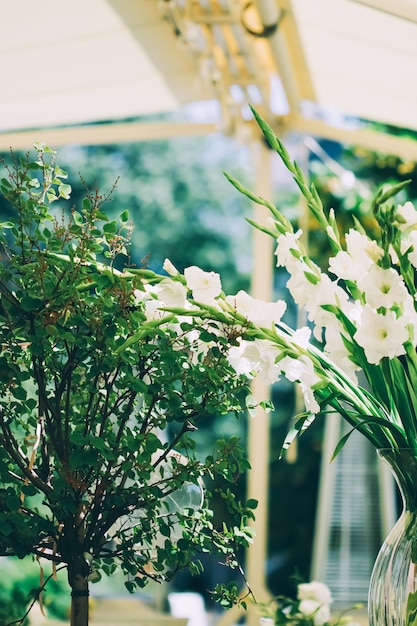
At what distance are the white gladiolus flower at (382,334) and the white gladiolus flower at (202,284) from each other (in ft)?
0.53

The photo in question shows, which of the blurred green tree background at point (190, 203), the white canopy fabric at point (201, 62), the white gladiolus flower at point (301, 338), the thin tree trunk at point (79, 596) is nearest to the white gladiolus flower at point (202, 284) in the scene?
the white gladiolus flower at point (301, 338)

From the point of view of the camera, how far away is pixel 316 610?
1.62 metres

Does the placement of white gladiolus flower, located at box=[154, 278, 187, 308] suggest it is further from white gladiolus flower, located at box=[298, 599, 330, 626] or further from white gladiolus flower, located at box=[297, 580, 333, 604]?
white gladiolus flower, located at box=[297, 580, 333, 604]

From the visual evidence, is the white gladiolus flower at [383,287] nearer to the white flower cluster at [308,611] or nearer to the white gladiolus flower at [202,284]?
the white gladiolus flower at [202,284]

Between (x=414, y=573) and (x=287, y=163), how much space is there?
1.57ft

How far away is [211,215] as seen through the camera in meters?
9.72

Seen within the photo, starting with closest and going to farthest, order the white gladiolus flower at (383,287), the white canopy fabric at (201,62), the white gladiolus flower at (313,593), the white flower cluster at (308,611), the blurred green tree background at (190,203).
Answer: the white gladiolus flower at (383,287) < the white flower cluster at (308,611) < the white gladiolus flower at (313,593) < the white canopy fabric at (201,62) < the blurred green tree background at (190,203)

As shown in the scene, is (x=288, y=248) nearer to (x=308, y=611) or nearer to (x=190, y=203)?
(x=308, y=611)

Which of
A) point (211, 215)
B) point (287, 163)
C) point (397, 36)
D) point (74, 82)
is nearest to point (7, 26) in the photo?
point (74, 82)

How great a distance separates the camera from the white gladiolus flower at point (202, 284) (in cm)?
95

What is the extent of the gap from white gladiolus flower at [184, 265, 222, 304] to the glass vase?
275mm

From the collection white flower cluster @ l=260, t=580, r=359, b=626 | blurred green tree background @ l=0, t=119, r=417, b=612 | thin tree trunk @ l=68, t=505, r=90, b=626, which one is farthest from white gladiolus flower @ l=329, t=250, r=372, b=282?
blurred green tree background @ l=0, t=119, r=417, b=612

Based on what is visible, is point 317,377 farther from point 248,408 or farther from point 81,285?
point 81,285

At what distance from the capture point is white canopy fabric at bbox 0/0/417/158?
3092 millimetres
